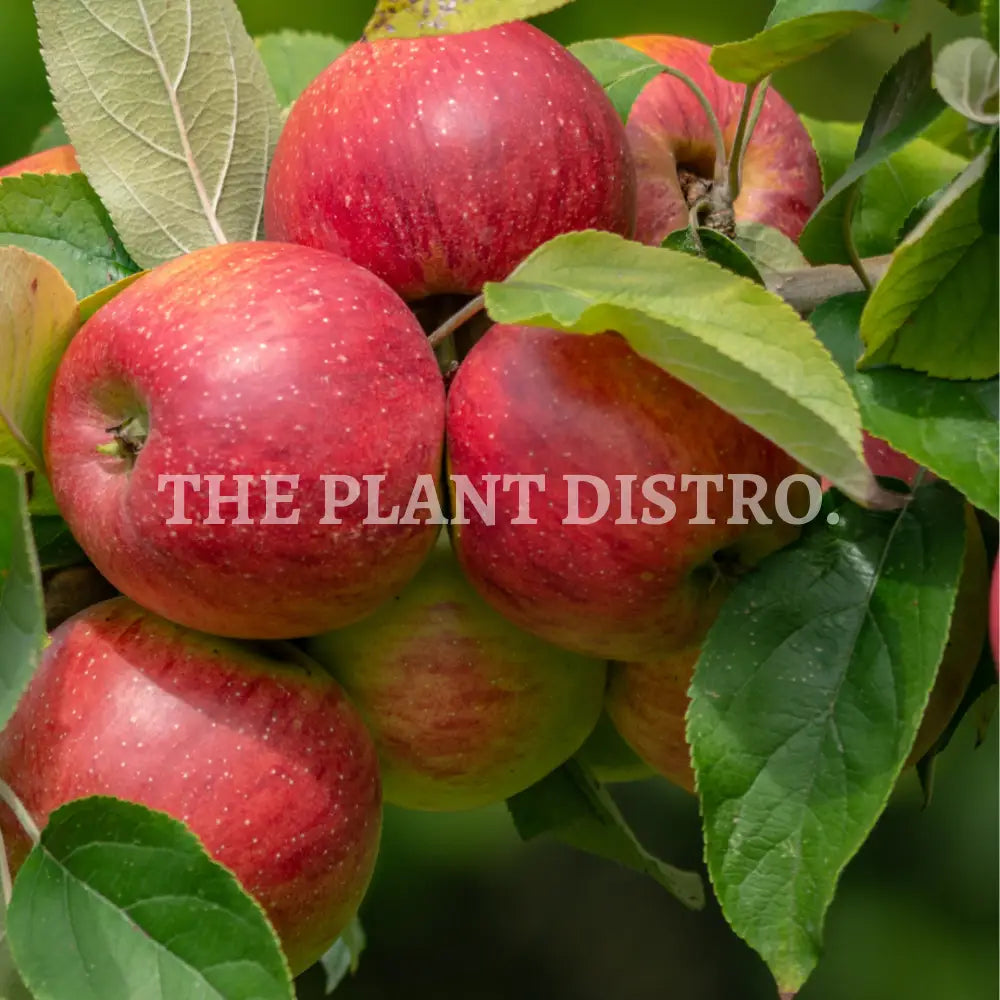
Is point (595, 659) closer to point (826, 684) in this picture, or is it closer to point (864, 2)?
point (826, 684)

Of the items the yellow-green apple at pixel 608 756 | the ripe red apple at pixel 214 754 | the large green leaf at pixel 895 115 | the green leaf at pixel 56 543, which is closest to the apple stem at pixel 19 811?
the ripe red apple at pixel 214 754

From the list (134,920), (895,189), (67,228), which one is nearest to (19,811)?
(134,920)

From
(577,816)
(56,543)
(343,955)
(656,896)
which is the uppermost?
(56,543)

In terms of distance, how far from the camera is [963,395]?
1.80 ft

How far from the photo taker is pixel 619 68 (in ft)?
2.38

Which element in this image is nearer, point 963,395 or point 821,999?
point 963,395

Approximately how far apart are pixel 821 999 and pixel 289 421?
4.50 feet

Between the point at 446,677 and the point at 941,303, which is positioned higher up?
the point at 941,303

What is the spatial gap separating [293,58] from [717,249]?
340mm

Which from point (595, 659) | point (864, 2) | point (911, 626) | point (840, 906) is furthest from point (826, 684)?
point (840, 906)

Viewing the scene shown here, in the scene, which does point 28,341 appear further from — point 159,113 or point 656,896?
point 656,896

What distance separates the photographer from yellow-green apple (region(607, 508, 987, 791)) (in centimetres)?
61

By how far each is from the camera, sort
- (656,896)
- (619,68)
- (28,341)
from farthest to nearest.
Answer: (656,896) < (619,68) < (28,341)

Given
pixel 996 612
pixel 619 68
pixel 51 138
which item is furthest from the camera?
pixel 51 138
